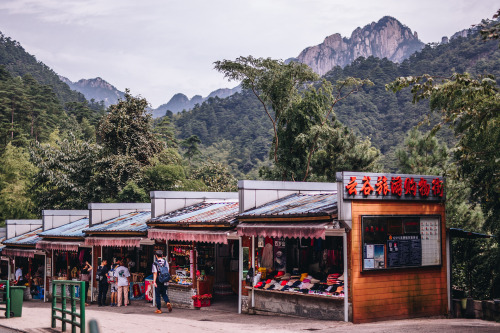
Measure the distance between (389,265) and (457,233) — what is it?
299cm

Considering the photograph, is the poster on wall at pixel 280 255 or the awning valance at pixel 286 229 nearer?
the awning valance at pixel 286 229

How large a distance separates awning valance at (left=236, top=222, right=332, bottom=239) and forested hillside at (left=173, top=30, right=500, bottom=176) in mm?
40395

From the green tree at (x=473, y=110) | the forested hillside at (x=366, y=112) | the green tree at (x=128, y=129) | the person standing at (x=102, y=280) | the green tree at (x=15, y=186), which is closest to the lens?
the green tree at (x=473, y=110)

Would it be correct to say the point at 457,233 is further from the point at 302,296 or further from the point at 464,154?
the point at 302,296

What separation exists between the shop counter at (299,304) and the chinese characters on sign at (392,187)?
2.52 meters

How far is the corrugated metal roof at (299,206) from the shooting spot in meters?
13.2

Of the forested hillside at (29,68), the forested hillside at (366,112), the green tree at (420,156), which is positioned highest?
the forested hillside at (29,68)

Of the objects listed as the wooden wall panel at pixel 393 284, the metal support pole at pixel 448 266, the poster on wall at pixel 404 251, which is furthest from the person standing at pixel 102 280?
the metal support pole at pixel 448 266

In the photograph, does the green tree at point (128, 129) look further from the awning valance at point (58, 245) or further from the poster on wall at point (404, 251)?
the poster on wall at point (404, 251)

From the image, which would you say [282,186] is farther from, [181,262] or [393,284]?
[393,284]

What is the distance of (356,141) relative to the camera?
35.0 meters

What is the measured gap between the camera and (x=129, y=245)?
19.2 meters

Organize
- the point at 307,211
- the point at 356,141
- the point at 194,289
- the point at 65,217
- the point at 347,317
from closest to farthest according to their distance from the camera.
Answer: the point at 347,317 → the point at 307,211 → the point at 194,289 → the point at 65,217 → the point at 356,141

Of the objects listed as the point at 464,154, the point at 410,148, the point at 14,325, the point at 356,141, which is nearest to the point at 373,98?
Result: the point at 356,141
